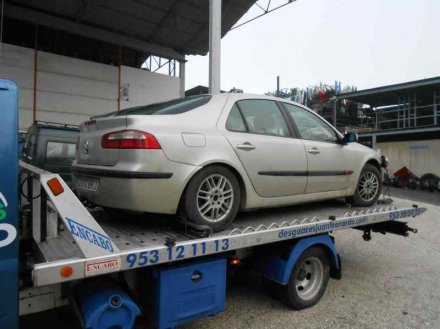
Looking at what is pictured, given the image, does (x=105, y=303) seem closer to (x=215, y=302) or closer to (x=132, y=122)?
(x=215, y=302)

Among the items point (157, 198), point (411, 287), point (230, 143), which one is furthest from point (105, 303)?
A: point (411, 287)

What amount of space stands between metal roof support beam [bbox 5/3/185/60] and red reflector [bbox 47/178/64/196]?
34.9ft

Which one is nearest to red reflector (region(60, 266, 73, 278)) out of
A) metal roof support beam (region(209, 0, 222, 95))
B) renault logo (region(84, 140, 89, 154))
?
renault logo (region(84, 140, 89, 154))

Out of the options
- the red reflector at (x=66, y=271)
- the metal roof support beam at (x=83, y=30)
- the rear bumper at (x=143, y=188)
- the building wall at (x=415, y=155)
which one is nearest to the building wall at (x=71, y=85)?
the metal roof support beam at (x=83, y=30)

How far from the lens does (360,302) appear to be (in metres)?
4.05

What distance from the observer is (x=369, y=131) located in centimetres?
2080

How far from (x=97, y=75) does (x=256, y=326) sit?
1167cm

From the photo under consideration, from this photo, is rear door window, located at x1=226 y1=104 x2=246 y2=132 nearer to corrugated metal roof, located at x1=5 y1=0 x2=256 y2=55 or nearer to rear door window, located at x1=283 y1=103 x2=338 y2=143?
rear door window, located at x1=283 y1=103 x2=338 y2=143

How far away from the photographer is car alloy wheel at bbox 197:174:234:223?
9.96ft

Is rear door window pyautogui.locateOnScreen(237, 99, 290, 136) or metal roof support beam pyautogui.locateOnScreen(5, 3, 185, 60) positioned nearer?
rear door window pyautogui.locateOnScreen(237, 99, 290, 136)

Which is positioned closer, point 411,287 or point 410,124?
point 411,287

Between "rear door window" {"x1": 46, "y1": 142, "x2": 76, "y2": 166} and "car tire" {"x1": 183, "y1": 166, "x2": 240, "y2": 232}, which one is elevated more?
"rear door window" {"x1": 46, "y1": 142, "x2": 76, "y2": 166}

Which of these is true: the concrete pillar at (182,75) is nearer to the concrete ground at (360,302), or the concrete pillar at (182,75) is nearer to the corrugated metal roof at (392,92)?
the concrete ground at (360,302)

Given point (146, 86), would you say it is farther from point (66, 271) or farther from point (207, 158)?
point (66, 271)
